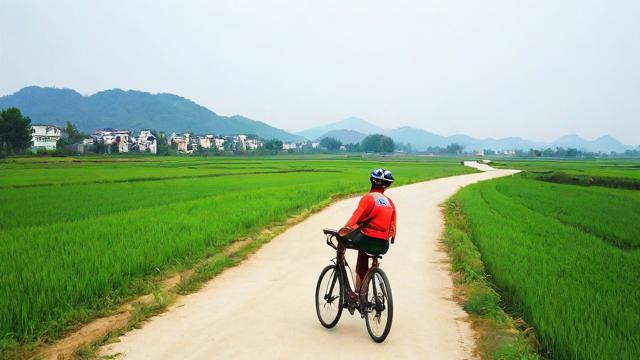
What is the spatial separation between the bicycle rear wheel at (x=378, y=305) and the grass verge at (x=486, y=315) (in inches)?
43.9

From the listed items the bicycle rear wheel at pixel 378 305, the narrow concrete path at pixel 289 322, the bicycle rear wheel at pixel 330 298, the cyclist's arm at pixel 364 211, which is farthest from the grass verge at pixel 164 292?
the cyclist's arm at pixel 364 211

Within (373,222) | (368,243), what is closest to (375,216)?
(373,222)

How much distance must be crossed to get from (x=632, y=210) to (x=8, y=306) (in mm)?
22248

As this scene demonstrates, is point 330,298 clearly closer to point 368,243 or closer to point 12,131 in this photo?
point 368,243

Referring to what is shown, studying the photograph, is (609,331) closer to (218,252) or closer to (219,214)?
(218,252)

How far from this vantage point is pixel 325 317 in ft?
20.6

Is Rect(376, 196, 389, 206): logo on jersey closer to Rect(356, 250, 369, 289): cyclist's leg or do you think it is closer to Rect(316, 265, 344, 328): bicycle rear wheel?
Rect(356, 250, 369, 289): cyclist's leg

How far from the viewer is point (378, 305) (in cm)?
557

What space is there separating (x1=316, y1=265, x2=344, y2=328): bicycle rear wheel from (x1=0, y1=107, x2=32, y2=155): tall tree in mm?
81921

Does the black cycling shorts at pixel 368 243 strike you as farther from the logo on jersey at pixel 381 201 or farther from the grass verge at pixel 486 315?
the grass verge at pixel 486 315

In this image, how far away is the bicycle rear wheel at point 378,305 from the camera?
5416 mm

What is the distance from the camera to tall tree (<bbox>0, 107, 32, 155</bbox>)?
73.8 m

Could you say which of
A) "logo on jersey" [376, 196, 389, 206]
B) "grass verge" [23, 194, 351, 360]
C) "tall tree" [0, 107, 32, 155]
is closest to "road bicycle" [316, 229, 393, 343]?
"logo on jersey" [376, 196, 389, 206]

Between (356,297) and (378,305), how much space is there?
43 cm
